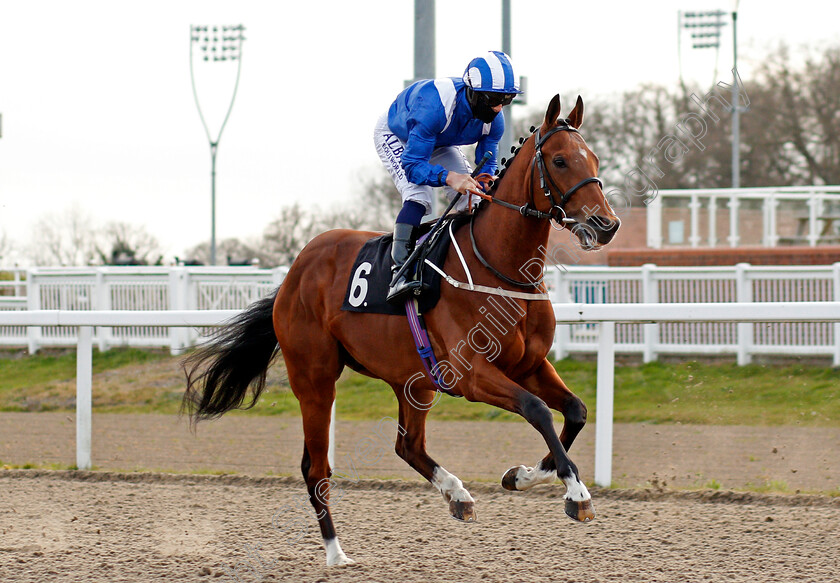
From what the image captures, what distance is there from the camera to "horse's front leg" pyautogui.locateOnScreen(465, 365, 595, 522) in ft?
10.7

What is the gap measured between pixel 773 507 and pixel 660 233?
999cm

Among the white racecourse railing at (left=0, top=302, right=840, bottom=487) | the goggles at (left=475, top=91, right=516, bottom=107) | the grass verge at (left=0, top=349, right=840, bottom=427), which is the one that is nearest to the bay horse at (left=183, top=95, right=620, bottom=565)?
the goggles at (left=475, top=91, right=516, bottom=107)

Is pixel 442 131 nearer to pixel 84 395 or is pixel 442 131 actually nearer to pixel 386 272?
pixel 386 272

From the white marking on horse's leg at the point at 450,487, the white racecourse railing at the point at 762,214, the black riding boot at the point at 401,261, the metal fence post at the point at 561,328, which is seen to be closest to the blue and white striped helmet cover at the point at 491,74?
the black riding boot at the point at 401,261

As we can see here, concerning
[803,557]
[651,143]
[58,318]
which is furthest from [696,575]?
[651,143]

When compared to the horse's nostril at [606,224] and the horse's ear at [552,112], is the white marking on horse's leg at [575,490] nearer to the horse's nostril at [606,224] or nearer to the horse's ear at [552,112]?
the horse's nostril at [606,224]

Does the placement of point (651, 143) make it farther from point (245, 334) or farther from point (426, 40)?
point (245, 334)

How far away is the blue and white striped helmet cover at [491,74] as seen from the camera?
3.74 m

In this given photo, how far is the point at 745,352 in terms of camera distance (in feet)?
22.8

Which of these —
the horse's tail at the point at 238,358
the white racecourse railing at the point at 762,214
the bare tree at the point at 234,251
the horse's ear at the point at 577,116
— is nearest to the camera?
the horse's ear at the point at 577,116

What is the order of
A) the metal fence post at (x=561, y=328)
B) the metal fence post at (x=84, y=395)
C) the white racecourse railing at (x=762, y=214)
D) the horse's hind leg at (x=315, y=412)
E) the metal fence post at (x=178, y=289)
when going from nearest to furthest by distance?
the horse's hind leg at (x=315, y=412) < the metal fence post at (x=84, y=395) < the metal fence post at (x=561, y=328) < the metal fence post at (x=178, y=289) < the white racecourse railing at (x=762, y=214)

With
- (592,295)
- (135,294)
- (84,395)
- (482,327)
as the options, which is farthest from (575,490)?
(135,294)

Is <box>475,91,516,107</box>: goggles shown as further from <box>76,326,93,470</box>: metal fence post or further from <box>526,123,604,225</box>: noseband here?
<box>76,326,93,470</box>: metal fence post

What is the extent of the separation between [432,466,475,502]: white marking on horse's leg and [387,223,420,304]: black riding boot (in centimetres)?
75
